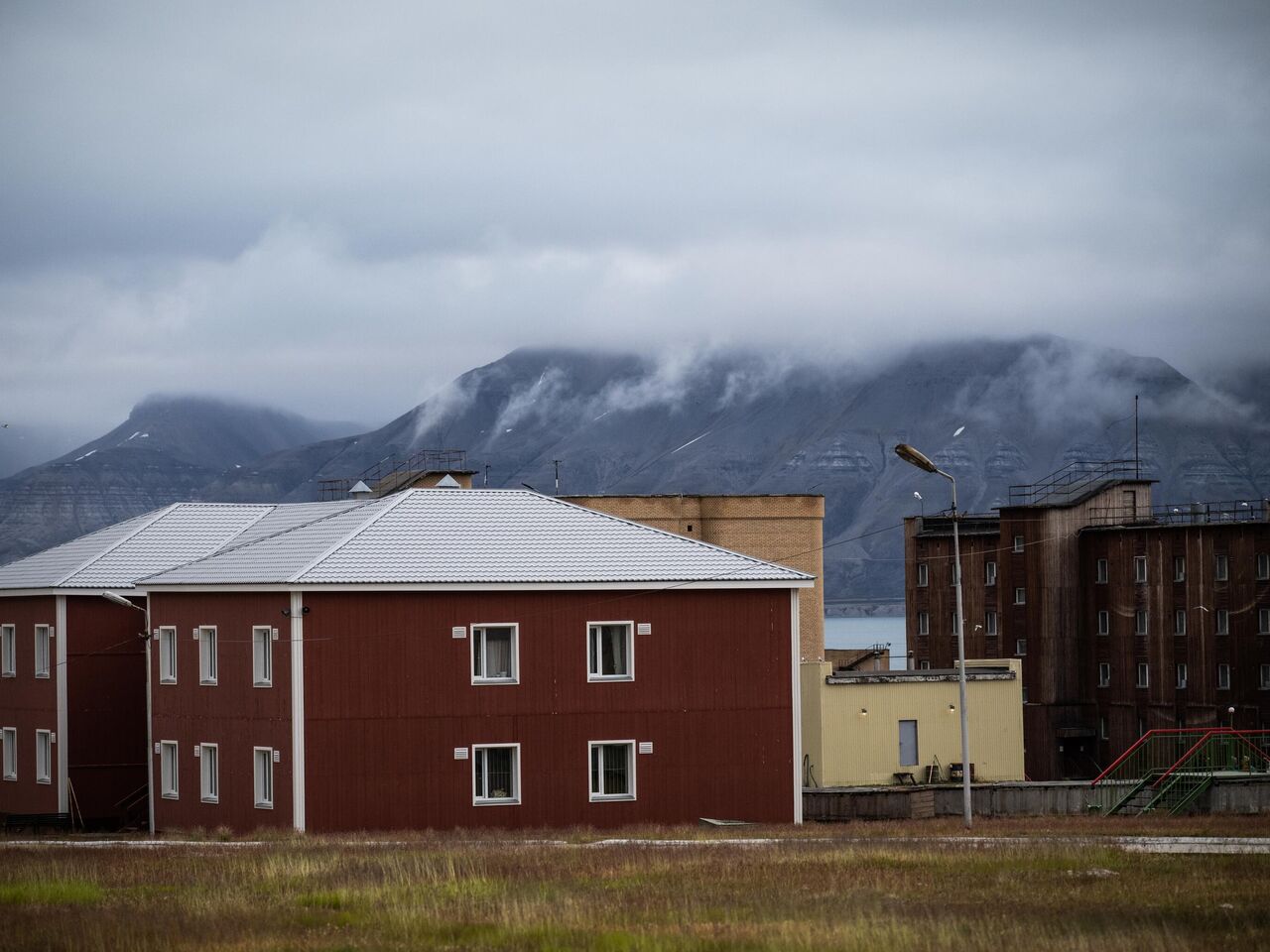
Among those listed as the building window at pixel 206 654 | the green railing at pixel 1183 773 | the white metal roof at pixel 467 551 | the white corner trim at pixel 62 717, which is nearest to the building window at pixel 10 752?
the white corner trim at pixel 62 717

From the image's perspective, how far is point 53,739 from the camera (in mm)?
53875

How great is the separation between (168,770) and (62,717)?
7.23m

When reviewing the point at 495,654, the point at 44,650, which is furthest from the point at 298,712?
the point at 44,650

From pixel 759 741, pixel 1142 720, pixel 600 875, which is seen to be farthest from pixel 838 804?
pixel 1142 720

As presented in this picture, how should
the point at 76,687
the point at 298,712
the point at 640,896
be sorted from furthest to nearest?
the point at 76,687
the point at 298,712
the point at 640,896

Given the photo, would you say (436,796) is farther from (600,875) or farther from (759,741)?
(600,875)

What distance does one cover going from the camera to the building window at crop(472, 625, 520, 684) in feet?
148

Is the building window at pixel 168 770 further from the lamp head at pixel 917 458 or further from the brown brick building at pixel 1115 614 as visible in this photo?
the brown brick building at pixel 1115 614

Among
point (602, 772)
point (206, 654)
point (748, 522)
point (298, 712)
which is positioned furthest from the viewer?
point (748, 522)

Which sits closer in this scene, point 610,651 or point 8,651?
point 610,651

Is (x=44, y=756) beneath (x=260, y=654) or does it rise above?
beneath

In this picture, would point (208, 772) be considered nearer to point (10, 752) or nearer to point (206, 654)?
point (206, 654)

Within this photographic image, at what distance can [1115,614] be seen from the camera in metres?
105

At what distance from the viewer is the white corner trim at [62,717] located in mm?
53562
